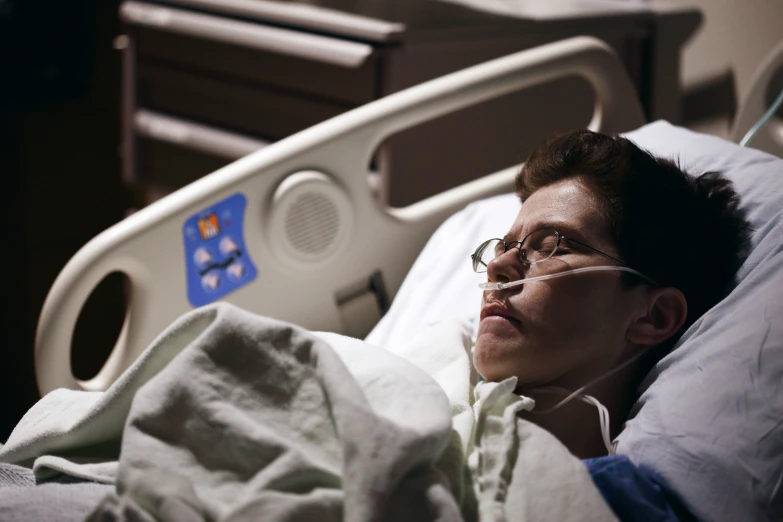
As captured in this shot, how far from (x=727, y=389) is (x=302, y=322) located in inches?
30.3

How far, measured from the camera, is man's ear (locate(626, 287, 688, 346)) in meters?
1.24

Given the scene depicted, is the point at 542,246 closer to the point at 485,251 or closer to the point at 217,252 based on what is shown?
the point at 485,251

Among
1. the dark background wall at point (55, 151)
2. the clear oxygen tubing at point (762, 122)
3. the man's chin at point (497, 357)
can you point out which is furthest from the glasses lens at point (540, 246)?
the dark background wall at point (55, 151)

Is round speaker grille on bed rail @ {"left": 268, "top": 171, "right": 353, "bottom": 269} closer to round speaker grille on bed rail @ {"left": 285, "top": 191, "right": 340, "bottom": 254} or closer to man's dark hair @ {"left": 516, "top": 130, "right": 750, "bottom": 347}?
round speaker grille on bed rail @ {"left": 285, "top": 191, "right": 340, "bottom": 254}

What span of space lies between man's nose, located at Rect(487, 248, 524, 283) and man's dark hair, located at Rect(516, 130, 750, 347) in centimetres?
14

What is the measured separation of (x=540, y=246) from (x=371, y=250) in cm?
50

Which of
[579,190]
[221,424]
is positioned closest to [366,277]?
[579,190]

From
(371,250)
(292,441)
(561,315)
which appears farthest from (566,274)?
(371,250)

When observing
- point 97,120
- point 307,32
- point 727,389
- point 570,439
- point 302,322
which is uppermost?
point 307,32

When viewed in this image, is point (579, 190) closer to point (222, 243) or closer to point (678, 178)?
point (678, 178)

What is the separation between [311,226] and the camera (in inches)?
63.0

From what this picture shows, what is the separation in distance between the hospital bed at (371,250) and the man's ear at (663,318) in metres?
0.03

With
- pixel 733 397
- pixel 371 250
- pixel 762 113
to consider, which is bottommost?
pixel 371 250

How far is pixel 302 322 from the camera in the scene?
1648 mm
